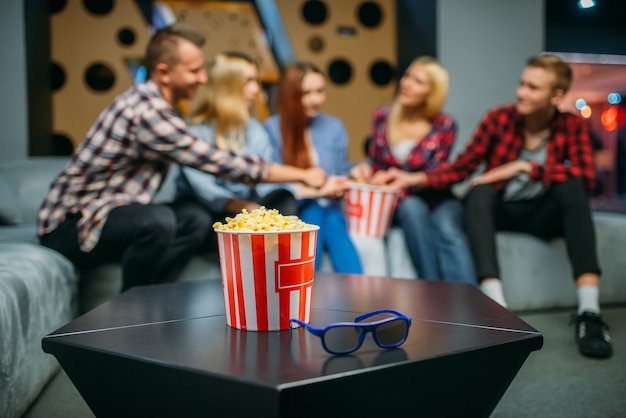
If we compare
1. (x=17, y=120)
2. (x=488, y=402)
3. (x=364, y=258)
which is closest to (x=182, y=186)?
(x=364, y=258)

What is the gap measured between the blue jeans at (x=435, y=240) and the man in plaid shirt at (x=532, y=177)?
9 centimetres

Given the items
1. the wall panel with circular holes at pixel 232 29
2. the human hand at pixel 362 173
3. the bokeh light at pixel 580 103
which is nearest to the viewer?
the human hand at pixel 362 173

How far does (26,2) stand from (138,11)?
69 cm

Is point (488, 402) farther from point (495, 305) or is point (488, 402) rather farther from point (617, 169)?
point (617, 169)

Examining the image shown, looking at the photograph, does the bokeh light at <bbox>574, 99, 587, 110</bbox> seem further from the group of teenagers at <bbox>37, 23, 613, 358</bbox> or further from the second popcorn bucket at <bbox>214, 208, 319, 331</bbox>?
the second popcorn bucket at <bbox>214, 208, 319, 331</bbox>

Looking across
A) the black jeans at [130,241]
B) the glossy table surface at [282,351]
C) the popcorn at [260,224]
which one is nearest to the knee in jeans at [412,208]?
the black jeans at [130,241]

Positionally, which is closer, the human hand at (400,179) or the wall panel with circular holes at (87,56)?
the human hand at (400,179)

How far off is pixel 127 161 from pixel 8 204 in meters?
0.92

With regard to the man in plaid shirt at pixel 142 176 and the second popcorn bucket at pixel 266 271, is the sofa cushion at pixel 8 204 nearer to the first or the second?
the man in plaid shirt at pixel 142 176

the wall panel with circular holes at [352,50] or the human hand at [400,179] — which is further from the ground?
the wall panel with circular holes at [352,50]

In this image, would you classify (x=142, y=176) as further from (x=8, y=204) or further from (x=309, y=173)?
(x=8, y=204)

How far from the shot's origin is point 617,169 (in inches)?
386

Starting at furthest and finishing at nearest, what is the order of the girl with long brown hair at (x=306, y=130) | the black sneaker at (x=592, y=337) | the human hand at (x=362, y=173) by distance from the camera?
1. the girl with long brown hair at (x=306, y=130)
2. the human hand at (x=362, y=173)
3. the black sneaker at (x=592, y=337)

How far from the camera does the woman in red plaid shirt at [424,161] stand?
2.49 meters
